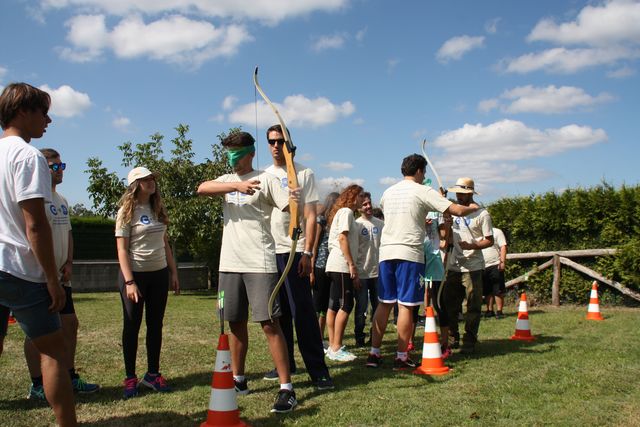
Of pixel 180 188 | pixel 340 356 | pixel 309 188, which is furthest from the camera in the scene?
pixel 180 188

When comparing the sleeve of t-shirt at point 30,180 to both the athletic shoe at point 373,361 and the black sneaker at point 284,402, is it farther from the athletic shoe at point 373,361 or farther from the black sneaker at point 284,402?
the athletic shoe at point 373,361

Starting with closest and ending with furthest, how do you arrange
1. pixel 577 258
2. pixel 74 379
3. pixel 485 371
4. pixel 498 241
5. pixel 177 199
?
pixel 74 379 → pixel 485 371 → pixel 498 241 → pixel 577 258 → pixel 177 199

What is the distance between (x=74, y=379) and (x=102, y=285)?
18.8m

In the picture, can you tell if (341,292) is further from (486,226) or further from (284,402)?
(284,402)

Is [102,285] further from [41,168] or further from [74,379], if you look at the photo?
[41,168]

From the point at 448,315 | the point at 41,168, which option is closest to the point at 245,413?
the point at 41,168

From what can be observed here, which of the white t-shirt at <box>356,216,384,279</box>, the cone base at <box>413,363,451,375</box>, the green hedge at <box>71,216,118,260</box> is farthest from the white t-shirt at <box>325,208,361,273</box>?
the green hedge at <box>71,216,118,260</box>

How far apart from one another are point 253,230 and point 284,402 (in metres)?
1.30

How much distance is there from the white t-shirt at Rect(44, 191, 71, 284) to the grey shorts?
1297mm

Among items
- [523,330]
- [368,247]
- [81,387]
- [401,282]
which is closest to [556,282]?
[523,330]

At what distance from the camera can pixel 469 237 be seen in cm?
679

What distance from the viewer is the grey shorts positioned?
14.1 feet

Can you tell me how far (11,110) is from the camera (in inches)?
124

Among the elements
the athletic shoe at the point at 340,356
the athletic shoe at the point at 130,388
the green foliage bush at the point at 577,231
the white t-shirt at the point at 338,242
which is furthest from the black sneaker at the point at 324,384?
the green foliage bush at the point at 577,231
